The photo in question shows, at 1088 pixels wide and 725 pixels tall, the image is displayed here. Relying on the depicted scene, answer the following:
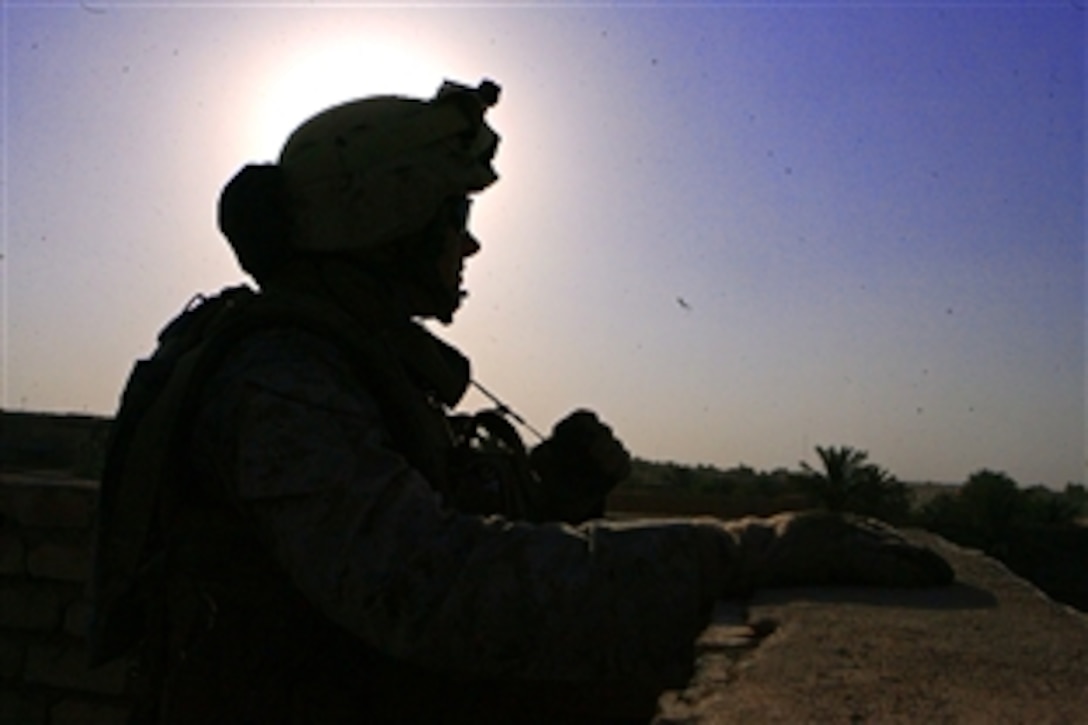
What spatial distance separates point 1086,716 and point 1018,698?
5.0 inches

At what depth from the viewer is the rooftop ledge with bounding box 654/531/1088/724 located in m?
1.80

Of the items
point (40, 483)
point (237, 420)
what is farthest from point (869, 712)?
point (40, 483)

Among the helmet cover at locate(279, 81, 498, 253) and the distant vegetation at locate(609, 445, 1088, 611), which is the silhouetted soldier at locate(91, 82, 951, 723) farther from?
the distant vegetation at locate(609, 445, 1088, 611)

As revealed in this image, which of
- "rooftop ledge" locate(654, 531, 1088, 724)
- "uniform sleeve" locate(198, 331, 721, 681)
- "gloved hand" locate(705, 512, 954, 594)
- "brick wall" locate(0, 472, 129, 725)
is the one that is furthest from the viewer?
"brick wall" locate(0, 472, 129, 725)

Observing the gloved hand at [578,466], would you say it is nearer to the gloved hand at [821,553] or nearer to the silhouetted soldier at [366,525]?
the silhouetted soldier at [366,525]

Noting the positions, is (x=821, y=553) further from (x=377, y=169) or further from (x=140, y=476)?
(x=140, y=476)

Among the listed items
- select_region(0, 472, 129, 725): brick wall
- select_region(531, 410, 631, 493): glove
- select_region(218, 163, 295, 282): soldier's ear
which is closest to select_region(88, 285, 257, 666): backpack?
select_region(218, 163, 295, 282): soldier's ear

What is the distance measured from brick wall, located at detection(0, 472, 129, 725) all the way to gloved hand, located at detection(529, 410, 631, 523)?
145 inches

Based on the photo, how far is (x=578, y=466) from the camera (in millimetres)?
2748

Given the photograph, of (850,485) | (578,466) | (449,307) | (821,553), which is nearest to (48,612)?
(578,466)

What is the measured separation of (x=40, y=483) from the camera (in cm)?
599

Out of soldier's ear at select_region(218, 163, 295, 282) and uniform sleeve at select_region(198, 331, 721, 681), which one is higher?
soldier's ear at select_region(218, 163, 295, 282)

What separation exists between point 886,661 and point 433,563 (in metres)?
0.92

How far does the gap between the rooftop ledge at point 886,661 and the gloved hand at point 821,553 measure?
0.05 m
